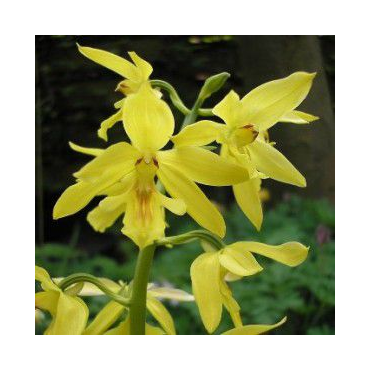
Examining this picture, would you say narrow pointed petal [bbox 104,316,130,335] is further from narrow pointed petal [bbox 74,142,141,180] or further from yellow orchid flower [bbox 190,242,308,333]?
narrow pointed petal [bbox 74,142,141,180]

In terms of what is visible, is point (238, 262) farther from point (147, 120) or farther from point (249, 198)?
point (147, 120)

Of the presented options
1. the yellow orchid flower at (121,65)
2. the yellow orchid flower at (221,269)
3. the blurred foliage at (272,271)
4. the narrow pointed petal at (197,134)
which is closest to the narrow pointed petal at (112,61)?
the yellow orchid flower at (121,65)

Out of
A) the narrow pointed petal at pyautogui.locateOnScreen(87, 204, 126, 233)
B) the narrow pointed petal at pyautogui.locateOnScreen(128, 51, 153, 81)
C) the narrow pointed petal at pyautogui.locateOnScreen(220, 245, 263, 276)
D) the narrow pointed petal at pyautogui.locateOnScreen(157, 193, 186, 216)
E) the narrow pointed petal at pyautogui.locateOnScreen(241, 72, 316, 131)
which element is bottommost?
the narrow pointed petal at pyautogui.locateOnScreen(220, 245, 263, 276)

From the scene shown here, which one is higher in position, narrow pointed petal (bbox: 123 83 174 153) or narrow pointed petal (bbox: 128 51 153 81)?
narrow pointed petal (bbox: 128 51 153 81)

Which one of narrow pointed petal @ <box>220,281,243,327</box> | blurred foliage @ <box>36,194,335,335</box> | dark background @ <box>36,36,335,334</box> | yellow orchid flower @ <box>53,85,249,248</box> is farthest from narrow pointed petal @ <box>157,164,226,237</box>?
blurred foliage @ <box>36,194,335,335</box>

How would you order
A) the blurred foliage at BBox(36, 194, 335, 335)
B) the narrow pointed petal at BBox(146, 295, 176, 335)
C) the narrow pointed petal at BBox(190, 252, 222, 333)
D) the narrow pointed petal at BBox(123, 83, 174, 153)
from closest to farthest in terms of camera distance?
1. the narrow pointed petal at BBox(123, 83, 174, 153)
2. the narrow pointed petal at BBox(190, 252, 222, 333)
3. the narrow pointed petal at BBox(146, 295, 176, 335)
4. the blurred foliage at BBox(36, 194, 335, 335)

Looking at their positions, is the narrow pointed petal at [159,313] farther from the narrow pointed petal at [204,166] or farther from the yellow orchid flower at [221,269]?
the narrow pointed petal at [204,166]

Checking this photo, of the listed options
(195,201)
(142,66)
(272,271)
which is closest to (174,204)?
(195,201)
